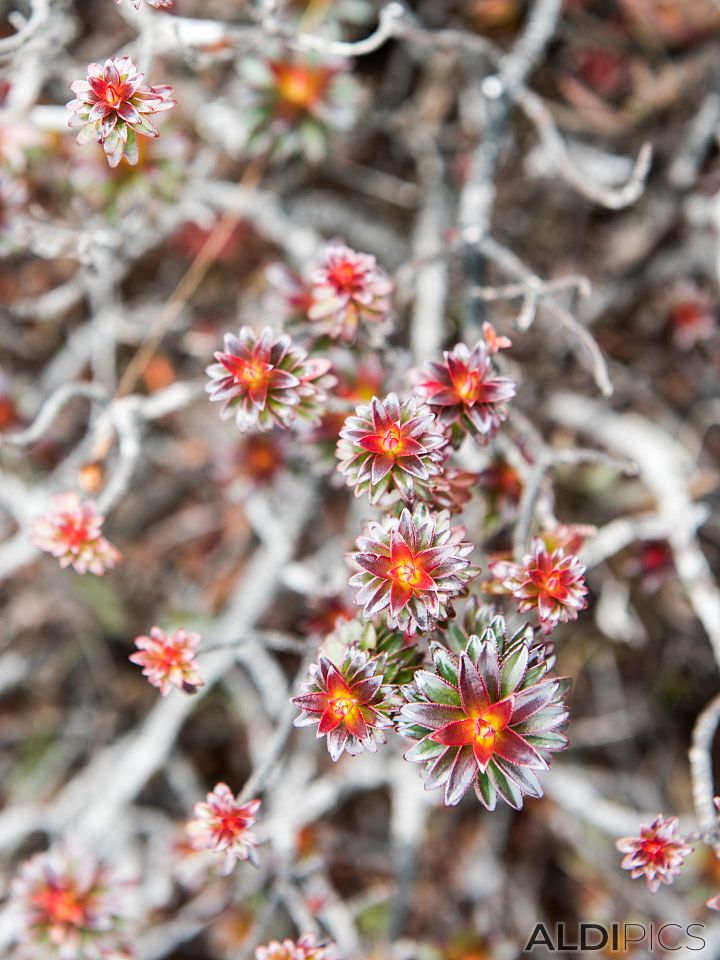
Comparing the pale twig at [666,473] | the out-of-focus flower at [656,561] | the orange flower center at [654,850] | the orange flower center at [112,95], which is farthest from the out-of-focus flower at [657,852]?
the orange flower center at [112,95]

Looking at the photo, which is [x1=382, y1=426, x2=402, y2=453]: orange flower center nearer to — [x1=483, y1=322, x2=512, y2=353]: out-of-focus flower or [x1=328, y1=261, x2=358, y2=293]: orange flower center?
[x1=483, y1=322, x2=512, y2=353]: out-of-focus flower

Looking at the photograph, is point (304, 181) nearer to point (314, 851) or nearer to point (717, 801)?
point (314, 851)

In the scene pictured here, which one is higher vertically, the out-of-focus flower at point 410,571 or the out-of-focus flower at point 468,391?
the out-of-focus flower at point 468,391

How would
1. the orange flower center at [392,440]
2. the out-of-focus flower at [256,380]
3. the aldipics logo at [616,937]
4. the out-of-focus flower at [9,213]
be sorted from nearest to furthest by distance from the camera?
the orange flower center at [392,440] → the out-of-focus flower at [256,380] → the out-of-focus flower at [9,213] → the aldipics logo at [616,937]

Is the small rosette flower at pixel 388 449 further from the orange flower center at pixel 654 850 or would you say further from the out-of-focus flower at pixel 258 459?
the out-of-focus flower at pixel 258 459

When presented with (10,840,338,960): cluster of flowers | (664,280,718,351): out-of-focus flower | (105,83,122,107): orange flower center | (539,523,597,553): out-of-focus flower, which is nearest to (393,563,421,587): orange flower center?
(539,523,597,553): out-of-focus flower

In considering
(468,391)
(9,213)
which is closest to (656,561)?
(468,391)

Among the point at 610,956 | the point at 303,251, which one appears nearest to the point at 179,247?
the point at 303,251
